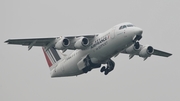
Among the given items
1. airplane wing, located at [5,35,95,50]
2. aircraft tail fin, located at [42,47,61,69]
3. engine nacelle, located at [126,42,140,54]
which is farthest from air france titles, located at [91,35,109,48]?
aircraft tail fin, located at [42,47,61,69]

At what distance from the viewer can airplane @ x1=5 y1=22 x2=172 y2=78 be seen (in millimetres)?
35531

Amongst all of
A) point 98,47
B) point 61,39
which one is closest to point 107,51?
point 98,47

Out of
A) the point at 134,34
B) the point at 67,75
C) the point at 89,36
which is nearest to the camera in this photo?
the point at 134,34

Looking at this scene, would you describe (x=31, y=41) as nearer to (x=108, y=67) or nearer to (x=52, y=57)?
(x=52, y=57)

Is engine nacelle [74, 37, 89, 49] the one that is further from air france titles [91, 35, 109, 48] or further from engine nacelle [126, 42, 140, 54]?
engine nacelle [126, 42, 140, 54]

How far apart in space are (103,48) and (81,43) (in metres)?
1.58

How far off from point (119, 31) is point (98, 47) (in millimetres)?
2012

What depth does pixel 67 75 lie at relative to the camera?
1570 inches

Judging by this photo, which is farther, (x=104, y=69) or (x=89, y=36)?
(x=104, y=69)

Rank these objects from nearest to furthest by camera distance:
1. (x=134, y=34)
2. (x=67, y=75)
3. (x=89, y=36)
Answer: (x=134, y=34) → (x=89, y=36) → (x=67, y=75)

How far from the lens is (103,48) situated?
119 feet

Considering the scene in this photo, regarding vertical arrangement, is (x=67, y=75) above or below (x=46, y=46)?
below

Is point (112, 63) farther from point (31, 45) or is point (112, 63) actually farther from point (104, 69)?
point (31, 45)

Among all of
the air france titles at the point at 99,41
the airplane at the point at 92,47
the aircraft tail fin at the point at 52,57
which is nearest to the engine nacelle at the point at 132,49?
the airplane at the point at 92,47
